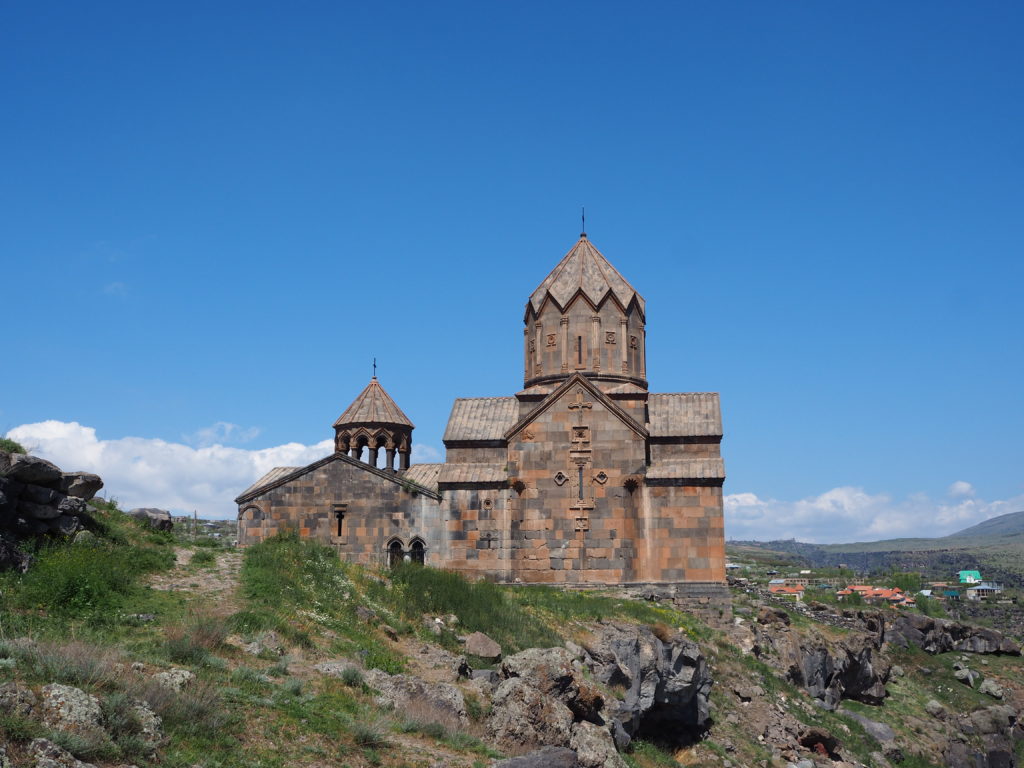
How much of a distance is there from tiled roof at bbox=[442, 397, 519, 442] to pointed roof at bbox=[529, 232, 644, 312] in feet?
8.56

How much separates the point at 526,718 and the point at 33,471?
6.25 m

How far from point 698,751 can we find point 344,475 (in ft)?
33.9

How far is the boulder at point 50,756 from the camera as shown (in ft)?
18.3

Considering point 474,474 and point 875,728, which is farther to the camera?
point 474,474

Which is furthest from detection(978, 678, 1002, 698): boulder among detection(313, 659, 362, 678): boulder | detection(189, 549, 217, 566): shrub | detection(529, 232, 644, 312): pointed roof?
detection(313, 659, 362, 678): boulder

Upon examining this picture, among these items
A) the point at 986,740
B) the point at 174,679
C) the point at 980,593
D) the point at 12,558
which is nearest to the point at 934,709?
the point at 986,740

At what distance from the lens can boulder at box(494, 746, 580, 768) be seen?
7961mm

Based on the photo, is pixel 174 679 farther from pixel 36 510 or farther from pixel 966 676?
pixel 966 676

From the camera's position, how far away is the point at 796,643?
1953 centimetres

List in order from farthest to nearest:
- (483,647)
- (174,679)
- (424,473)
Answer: (424,473)
(483,647)
(174,679)

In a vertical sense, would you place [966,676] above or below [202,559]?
below

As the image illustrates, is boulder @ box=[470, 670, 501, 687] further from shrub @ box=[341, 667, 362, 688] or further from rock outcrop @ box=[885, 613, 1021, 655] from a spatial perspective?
rock outcrop @ box=[885, 613, 1021, 655]

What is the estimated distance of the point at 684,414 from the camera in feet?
73.5

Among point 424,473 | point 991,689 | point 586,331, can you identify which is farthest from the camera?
point 991,689
